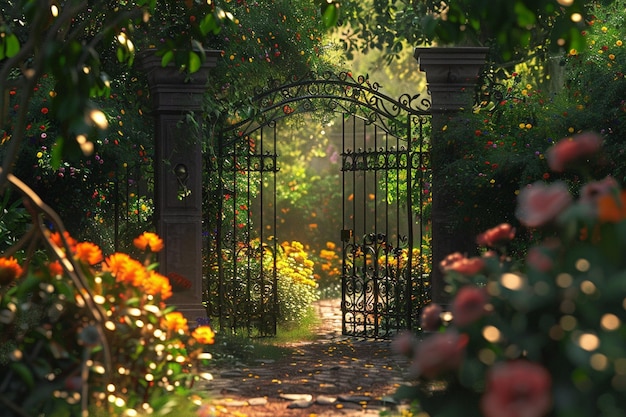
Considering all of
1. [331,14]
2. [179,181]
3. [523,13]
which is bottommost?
[179,181]

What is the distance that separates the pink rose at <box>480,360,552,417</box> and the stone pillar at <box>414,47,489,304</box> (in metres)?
6.60

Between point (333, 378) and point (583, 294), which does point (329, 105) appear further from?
point (583, 294)

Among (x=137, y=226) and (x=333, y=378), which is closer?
(x=333, y=378)

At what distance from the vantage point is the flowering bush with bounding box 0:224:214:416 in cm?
476

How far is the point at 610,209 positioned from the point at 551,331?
50 cm

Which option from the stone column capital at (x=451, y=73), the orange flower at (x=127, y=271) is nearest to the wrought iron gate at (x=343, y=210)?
the stone column capital at (x=451, y=73)

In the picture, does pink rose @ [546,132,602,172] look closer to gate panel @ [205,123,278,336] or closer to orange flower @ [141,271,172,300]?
orange flower @ [141,271,172,300]

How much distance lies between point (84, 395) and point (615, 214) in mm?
2500

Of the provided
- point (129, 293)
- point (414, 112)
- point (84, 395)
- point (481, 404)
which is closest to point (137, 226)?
point (414, 112)

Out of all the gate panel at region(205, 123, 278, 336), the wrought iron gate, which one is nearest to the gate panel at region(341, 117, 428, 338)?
the wrought iron gate

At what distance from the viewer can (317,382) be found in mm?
8023

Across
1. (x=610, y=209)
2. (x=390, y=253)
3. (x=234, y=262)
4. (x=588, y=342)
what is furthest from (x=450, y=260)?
(x=390, y=253)

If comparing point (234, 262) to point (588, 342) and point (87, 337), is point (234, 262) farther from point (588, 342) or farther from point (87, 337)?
point (588, 342)

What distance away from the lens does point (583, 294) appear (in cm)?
352
